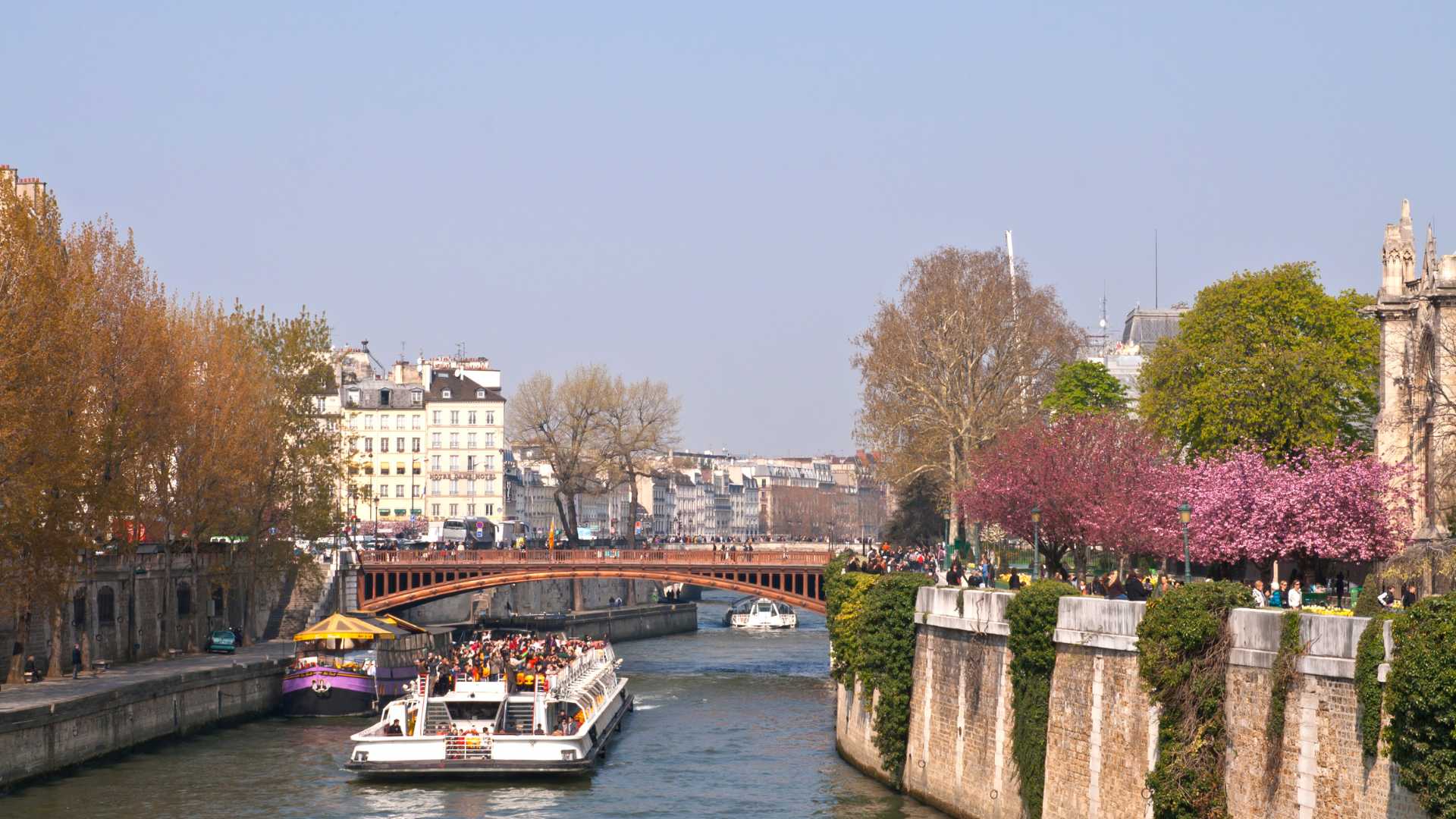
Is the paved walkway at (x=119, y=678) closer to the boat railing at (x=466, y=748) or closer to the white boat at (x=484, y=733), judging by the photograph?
the white boat at (x=484, y=733)

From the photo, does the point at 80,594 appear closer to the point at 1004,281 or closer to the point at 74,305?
the point at 74,305

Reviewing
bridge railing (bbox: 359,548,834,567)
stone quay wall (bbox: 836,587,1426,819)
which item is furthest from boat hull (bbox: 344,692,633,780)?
bridge railing (bbox: 359,548,834,567)

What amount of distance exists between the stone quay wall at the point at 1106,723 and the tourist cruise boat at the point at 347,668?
24400mm

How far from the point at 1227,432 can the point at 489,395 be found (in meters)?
99.8

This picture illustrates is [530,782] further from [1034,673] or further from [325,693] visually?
[1034,673]

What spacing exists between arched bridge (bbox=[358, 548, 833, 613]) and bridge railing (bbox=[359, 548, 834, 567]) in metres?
0.04

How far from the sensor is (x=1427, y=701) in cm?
2236

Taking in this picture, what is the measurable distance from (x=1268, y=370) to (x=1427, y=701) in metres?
43.2

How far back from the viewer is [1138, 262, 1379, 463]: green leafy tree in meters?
64.1

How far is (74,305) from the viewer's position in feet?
183

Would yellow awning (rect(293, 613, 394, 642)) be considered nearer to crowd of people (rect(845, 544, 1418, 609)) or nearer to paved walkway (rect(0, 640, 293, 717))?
paved walkway (rect(0, 640, 293, 717))

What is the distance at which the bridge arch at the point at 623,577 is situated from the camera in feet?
278

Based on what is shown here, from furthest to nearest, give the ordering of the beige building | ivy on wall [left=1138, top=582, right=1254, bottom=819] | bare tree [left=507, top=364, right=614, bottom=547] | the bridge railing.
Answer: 1. the beige building
2. bare tree [left=507, top=364, right=614, bottom=547]
3. the bridge railing
4. ivy on wall [left=1138, top=582, right=1254, bottom=819]

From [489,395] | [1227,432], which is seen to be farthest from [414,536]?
[1227,432]
